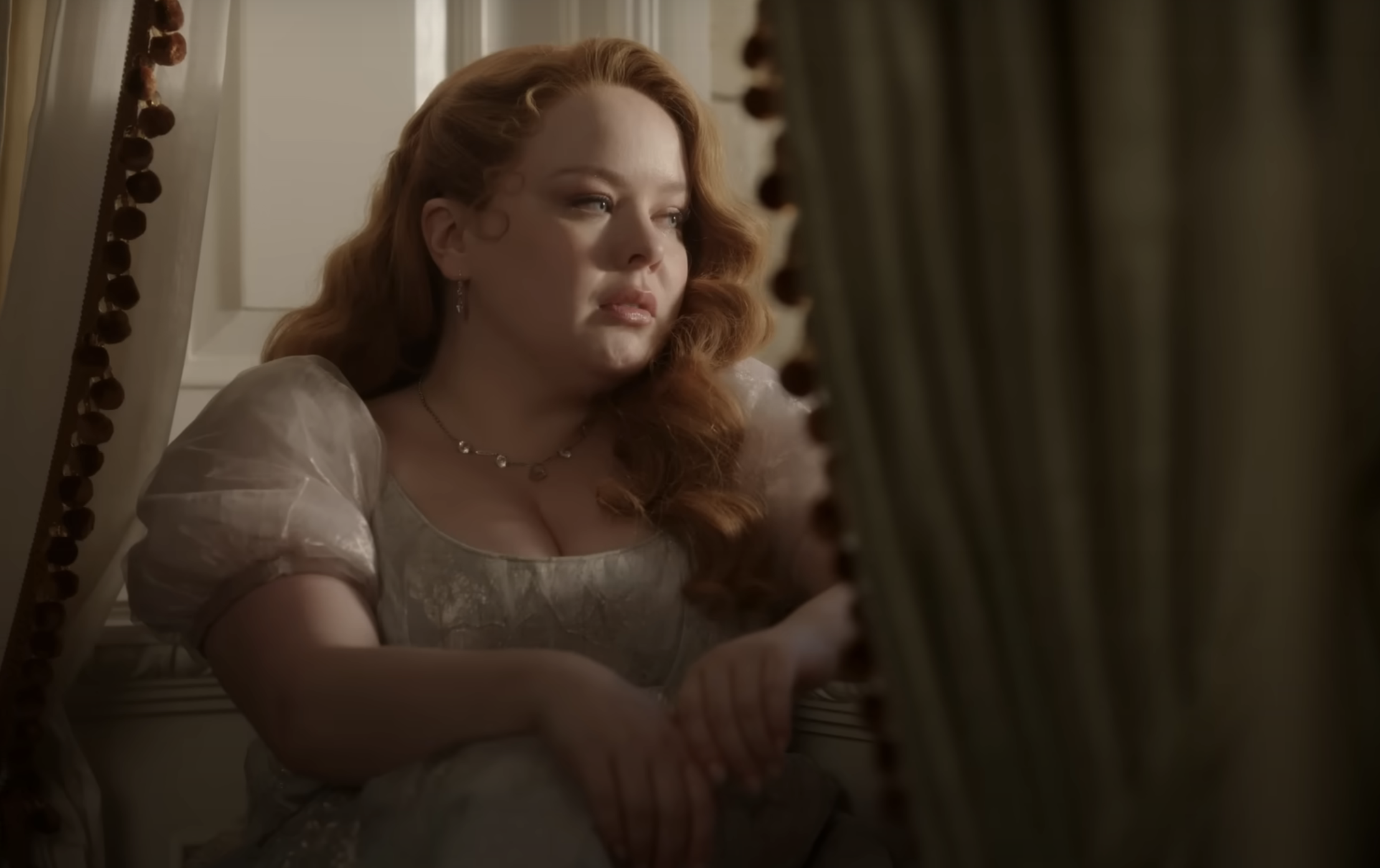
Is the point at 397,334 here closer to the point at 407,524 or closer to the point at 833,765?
the point at 407,524

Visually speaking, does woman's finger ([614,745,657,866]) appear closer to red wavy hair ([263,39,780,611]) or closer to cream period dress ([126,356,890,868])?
cream period dress ([126,356,890,868])

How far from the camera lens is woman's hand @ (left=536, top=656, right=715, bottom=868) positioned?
25.5 inches

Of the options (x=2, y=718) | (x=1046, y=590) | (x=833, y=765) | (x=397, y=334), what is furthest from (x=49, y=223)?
(x=1046, y=590)

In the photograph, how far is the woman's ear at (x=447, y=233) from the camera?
95 cm

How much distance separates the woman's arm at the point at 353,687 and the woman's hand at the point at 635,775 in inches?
1.2

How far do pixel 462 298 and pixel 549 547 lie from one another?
0.21 meters

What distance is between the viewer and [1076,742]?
1.38ft

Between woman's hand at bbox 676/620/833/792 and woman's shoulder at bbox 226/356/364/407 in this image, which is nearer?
woman's hand at bbox 676/620/833/792

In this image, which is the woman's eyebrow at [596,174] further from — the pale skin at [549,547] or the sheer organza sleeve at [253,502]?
the sheer organza sleeve at [253,502]

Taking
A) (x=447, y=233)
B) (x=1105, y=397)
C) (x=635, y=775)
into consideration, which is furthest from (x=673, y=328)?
(x=1105, y=397)

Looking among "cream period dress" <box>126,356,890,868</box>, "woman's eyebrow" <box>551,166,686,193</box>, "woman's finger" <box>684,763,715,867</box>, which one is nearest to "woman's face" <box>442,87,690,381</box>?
"woman's eyebrow" <box>551,166,686,193</box>

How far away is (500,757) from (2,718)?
1.60 feet

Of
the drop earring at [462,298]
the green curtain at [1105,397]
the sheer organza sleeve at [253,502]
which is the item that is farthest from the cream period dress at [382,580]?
the green curtain at [1105,397]

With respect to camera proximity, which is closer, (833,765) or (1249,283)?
(1249,283)
